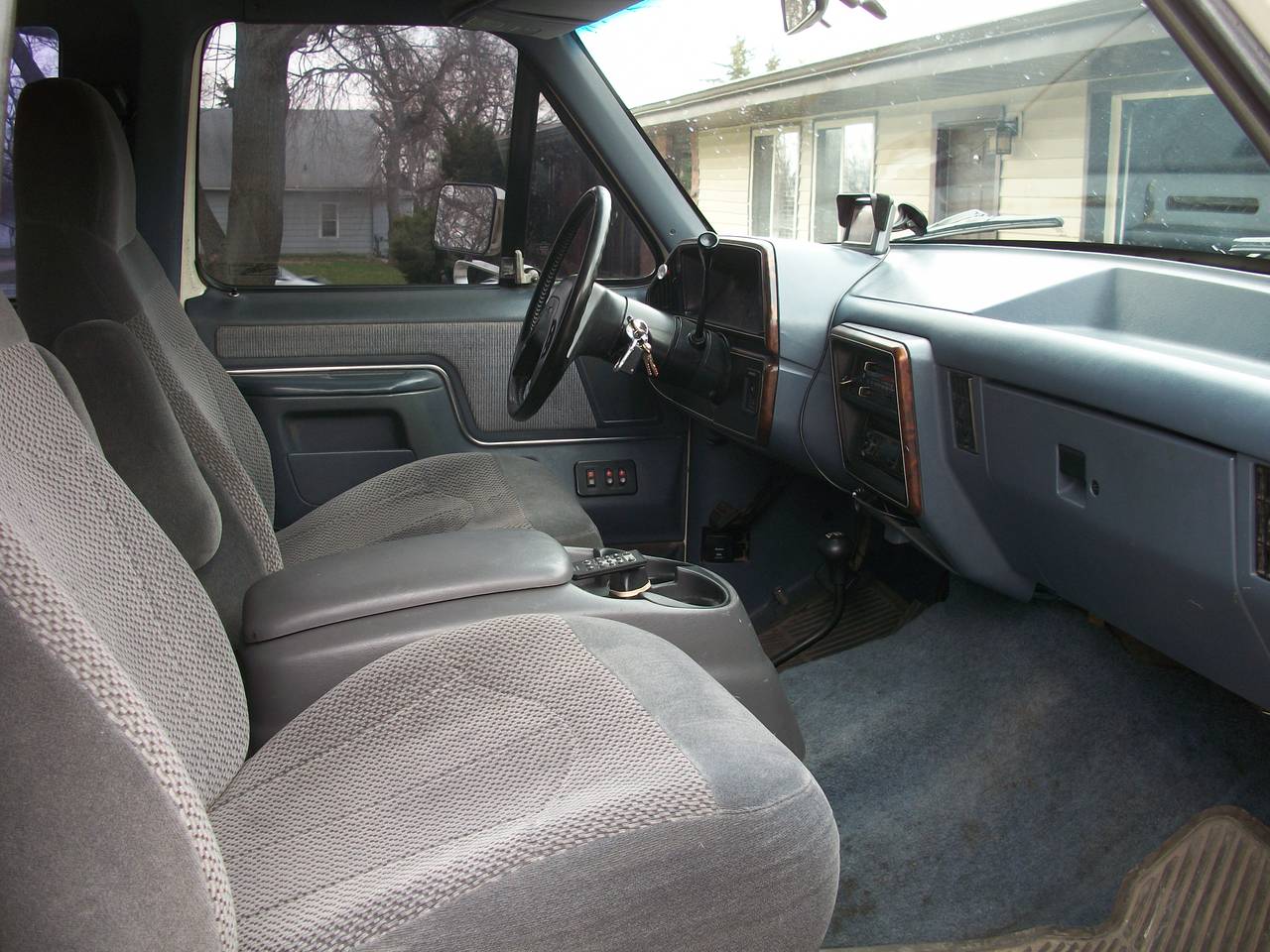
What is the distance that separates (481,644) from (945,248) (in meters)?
1.39

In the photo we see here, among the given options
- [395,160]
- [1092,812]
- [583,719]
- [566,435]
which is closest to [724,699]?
[583,719]

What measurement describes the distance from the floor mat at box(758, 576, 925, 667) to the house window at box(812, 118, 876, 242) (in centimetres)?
81

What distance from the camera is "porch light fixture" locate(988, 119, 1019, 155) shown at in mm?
2076

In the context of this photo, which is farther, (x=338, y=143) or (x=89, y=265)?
(x=338, y=143)

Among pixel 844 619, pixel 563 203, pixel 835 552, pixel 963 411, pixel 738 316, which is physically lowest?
pixel 844 619

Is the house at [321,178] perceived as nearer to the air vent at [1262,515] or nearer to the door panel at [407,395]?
the door panel at [407,395]

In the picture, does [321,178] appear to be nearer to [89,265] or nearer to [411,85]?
[411,85]

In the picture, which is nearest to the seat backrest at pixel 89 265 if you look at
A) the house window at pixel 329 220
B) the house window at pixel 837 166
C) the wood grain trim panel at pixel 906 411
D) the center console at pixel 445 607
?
the center console at pixel 445 607

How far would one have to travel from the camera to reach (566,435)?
2.91m

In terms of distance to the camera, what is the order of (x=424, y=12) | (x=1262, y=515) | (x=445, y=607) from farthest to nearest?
(x=424, y=12) < (x=445, y=607) < (x=1262, y=515)

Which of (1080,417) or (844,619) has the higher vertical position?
(1080,417)

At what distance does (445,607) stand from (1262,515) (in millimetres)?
958

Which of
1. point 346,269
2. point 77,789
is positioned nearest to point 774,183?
point 346,269

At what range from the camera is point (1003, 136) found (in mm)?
2105
